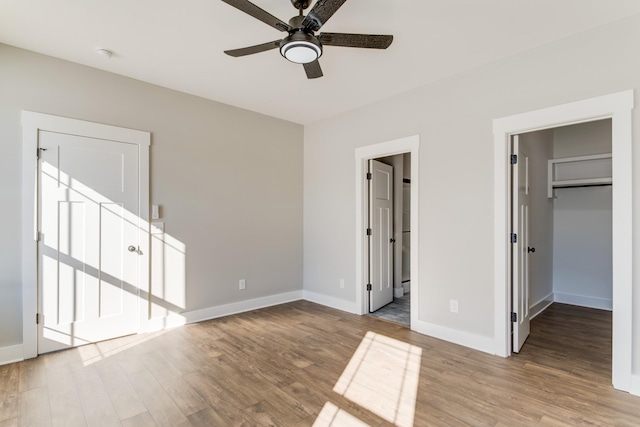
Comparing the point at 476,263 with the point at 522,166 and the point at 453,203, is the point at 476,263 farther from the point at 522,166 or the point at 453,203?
the point at 522,166

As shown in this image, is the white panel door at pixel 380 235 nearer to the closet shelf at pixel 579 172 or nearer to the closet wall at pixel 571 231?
the closet wall at pixel 571 231

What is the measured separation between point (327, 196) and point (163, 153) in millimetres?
2254

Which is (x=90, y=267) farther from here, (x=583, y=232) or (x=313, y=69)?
(x=583, y=232)

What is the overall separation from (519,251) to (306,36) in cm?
271

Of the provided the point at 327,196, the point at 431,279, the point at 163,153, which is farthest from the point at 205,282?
the point at 431,279

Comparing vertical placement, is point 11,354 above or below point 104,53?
below

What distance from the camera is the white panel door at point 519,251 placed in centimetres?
298

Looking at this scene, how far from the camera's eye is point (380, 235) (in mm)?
4512

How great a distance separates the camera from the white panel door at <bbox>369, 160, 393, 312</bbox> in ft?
14.2

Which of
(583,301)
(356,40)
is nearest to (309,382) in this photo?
(356,40)

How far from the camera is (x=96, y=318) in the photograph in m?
3.22

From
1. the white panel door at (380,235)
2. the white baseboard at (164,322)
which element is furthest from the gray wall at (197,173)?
the white panel door at (380,235)

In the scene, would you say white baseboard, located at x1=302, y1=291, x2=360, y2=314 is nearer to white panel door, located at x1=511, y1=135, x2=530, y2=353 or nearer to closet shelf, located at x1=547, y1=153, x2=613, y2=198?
white panel door, located at x1=511, y1=135, x2=530, y2=353

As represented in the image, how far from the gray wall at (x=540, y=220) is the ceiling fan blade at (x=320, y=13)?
117 inches
